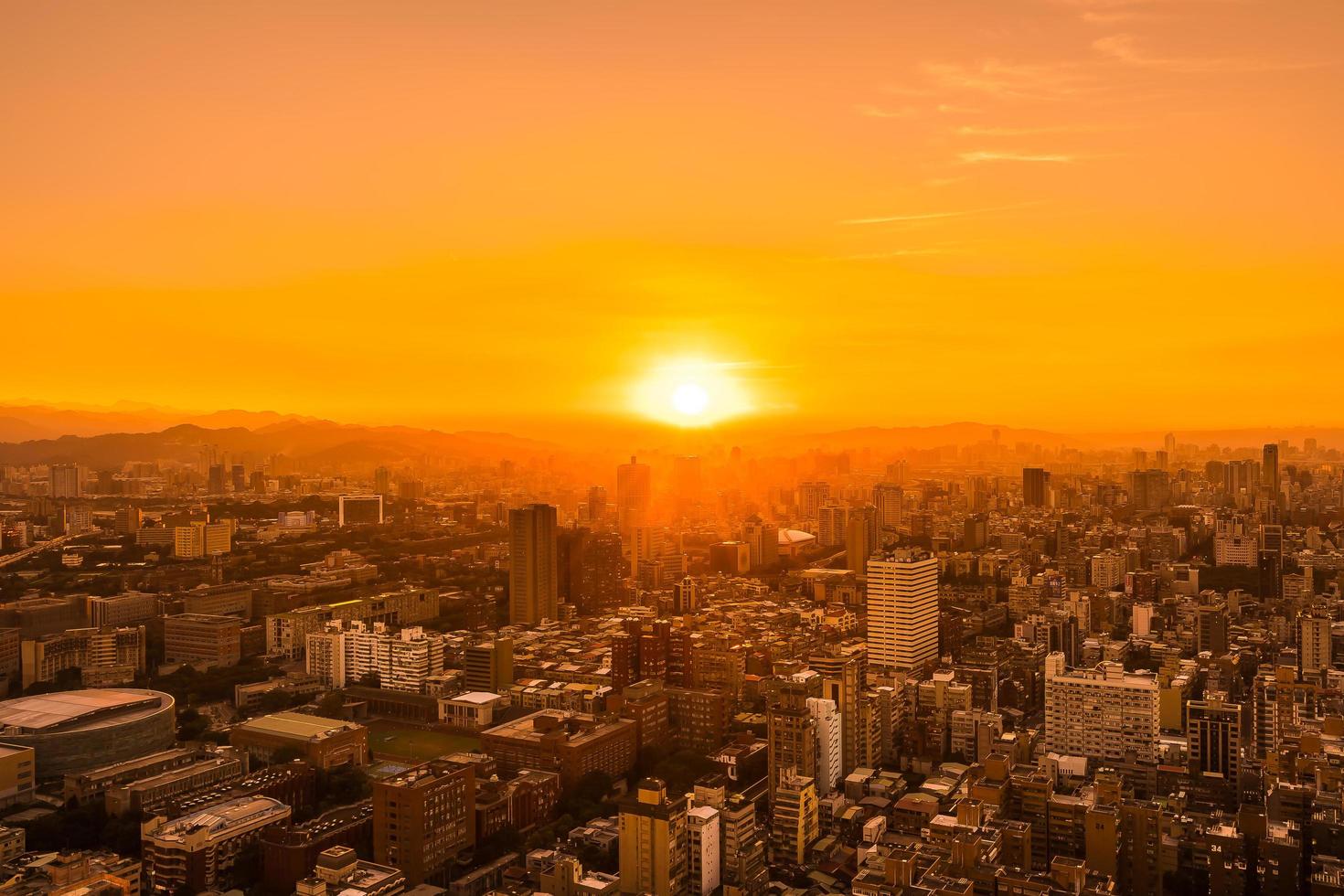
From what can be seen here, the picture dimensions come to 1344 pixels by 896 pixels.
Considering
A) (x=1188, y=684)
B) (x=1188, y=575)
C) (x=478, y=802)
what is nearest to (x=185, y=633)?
(x=478, y=802)

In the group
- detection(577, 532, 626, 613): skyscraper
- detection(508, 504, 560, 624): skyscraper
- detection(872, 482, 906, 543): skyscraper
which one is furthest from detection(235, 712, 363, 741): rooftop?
detection(872, 482, 906, 543): skyscraper

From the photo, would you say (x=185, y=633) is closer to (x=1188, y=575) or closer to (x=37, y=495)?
(x=37, y=495)

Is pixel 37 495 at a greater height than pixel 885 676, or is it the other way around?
pixel 37 495

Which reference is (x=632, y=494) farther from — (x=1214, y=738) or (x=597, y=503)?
(x=1214, y=738)

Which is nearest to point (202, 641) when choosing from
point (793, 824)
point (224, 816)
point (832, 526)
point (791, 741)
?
point (224, 816)

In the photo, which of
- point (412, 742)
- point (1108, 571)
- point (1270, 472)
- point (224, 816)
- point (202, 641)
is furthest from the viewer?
point (1270, 472)

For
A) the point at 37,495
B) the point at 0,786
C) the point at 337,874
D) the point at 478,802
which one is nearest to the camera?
the point at 337,874
